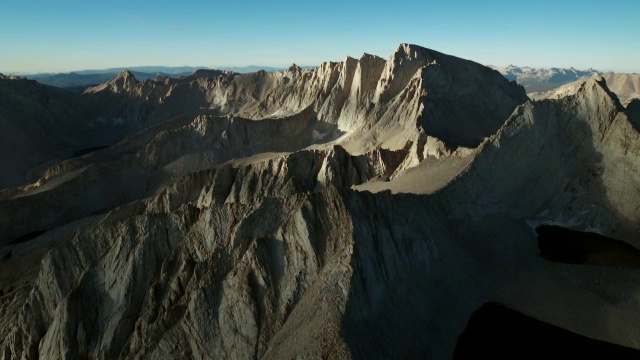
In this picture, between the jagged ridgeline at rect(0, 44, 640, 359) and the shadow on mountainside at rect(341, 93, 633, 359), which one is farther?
the jagged ridgeline at rect(0, 44, 640, 359)

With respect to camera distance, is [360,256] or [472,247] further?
[472,247]

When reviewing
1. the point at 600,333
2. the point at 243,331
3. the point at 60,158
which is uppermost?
the point at 243,331

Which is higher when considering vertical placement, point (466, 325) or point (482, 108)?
point (482, 108)

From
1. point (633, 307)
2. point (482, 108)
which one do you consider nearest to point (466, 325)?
point (633, 307)

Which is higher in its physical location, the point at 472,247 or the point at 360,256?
the point at 360,256

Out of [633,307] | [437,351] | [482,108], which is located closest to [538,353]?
[437,351]

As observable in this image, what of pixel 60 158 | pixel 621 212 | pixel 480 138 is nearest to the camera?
pixel 621 212

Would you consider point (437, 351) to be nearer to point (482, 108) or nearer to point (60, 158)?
point (482, 108)

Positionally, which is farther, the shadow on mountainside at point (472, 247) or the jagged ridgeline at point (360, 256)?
the jagged ridgeline at point (360, 256)

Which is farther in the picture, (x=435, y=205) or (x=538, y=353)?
(x=435, y=205)

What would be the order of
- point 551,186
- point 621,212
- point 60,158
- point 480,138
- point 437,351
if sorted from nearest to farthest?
point 437,351 < point 621,212 < point 551,186 < point 480,138 < point 60,158
